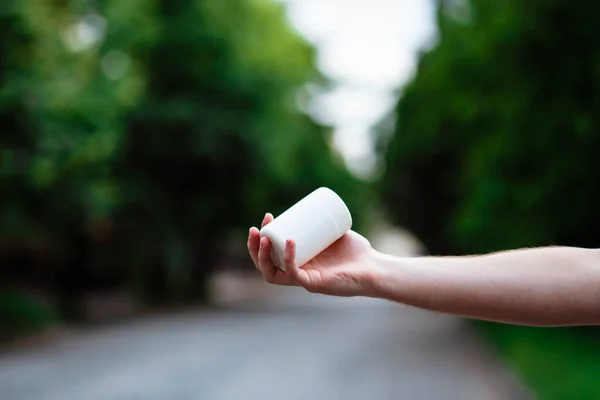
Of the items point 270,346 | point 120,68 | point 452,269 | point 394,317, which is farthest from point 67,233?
point 452,269

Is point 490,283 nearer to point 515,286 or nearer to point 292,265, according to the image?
point 515,286

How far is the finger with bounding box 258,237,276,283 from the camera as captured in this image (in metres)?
2.25

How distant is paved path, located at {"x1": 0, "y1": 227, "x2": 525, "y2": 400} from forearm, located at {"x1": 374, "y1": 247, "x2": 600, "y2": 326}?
992cm

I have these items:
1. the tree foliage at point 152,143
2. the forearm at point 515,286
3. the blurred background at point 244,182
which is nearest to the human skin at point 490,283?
the forearm at point 515,286

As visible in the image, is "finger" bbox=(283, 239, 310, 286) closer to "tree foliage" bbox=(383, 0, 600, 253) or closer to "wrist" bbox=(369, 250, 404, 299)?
"wrist" bbox=(369, 250, 404, 299)

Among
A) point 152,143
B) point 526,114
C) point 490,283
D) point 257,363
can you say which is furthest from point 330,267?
point 152,143

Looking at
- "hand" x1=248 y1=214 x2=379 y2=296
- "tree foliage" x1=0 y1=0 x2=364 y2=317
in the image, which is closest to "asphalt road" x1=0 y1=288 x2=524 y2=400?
"tree foliage" x1=0 y1=0 x2=364 y2=317

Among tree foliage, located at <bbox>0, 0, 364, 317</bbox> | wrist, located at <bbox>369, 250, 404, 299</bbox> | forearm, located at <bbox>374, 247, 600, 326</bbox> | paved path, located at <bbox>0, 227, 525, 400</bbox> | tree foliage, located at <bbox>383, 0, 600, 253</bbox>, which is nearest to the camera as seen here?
forearm, located at <bbox>374, 247, 600, 326</bbox>

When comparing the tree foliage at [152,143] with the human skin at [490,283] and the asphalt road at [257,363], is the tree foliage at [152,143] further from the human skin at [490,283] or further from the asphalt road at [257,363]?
the human skin at [490,283]

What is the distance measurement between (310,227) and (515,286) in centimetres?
60

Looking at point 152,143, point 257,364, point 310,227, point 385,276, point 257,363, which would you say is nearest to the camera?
point 385,276

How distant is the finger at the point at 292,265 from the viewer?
2.15 metres

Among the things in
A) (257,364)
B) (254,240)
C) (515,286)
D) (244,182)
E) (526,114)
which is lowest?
(515,286)

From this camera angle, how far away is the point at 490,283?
6.55 feet
